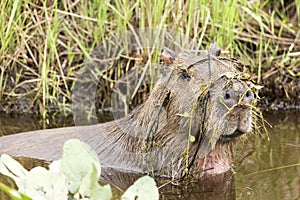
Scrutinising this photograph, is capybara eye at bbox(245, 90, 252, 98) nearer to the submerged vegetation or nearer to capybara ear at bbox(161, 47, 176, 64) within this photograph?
capybara ear at bbox(161, 47, 176, 64)

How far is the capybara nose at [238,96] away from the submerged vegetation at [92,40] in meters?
2.11

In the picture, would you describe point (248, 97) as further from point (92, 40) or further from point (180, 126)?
point (92, 40)

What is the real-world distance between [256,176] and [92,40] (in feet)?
8.52

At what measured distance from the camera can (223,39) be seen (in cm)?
578

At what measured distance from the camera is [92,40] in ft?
19.5

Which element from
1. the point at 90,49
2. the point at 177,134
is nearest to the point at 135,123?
the point at 177,134

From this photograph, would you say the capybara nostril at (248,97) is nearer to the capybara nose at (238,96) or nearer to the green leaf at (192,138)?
the capybara nose at (238,96)

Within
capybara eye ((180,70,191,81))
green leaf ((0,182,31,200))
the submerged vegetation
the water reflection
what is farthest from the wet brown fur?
green leaf ((0,182,31,200))

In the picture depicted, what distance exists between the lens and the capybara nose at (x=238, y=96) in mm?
3359

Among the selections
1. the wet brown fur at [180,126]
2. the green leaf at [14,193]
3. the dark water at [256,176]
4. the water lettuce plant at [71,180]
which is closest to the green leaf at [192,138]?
the wet brown fur at [180,126]

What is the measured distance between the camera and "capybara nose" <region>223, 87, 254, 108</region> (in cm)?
336

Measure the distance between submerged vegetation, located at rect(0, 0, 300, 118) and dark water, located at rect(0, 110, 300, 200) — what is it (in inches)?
36.2

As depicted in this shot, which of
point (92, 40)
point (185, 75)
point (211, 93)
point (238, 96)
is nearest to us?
point (238, 96)

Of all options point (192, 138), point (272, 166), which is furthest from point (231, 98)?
point (272, 166)
